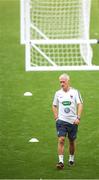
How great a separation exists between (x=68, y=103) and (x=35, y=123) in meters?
3.56

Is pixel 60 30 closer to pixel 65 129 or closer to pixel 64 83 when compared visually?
pixel 65 129

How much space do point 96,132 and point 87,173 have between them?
9.64 feet

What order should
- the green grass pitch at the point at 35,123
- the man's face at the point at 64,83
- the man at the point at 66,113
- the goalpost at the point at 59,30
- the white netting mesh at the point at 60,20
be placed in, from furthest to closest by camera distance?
1. the white netting mesh at the point at 60,20
2. the goalpost at the point at 59,30
3. the green grass pitch at the point at 35,123
4. the man at the point at 66,113
5. the man's face at the point at 64,83

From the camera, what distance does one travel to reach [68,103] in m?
15.3

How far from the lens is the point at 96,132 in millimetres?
17969

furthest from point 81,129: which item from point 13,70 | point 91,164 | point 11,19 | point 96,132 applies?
Result: point 11,19

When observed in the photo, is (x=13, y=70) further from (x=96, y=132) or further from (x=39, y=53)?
(x=96, y=132)

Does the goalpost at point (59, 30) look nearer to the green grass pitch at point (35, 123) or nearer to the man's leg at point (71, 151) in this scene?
the green grass pitch at point (35, 123)

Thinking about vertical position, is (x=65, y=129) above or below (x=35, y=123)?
above

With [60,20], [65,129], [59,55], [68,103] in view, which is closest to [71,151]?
[65,129]

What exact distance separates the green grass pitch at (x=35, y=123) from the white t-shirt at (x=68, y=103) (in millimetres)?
965

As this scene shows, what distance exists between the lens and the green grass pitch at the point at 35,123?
15.4 meters

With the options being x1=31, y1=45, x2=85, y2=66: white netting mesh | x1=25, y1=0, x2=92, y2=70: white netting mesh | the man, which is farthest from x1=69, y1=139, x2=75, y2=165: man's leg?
x1=25, y1=0, x2=92, y2=70: white netting mesh

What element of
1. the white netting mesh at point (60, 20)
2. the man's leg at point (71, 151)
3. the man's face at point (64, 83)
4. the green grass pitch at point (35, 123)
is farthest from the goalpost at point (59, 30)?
the man's face at point (64, 83)
